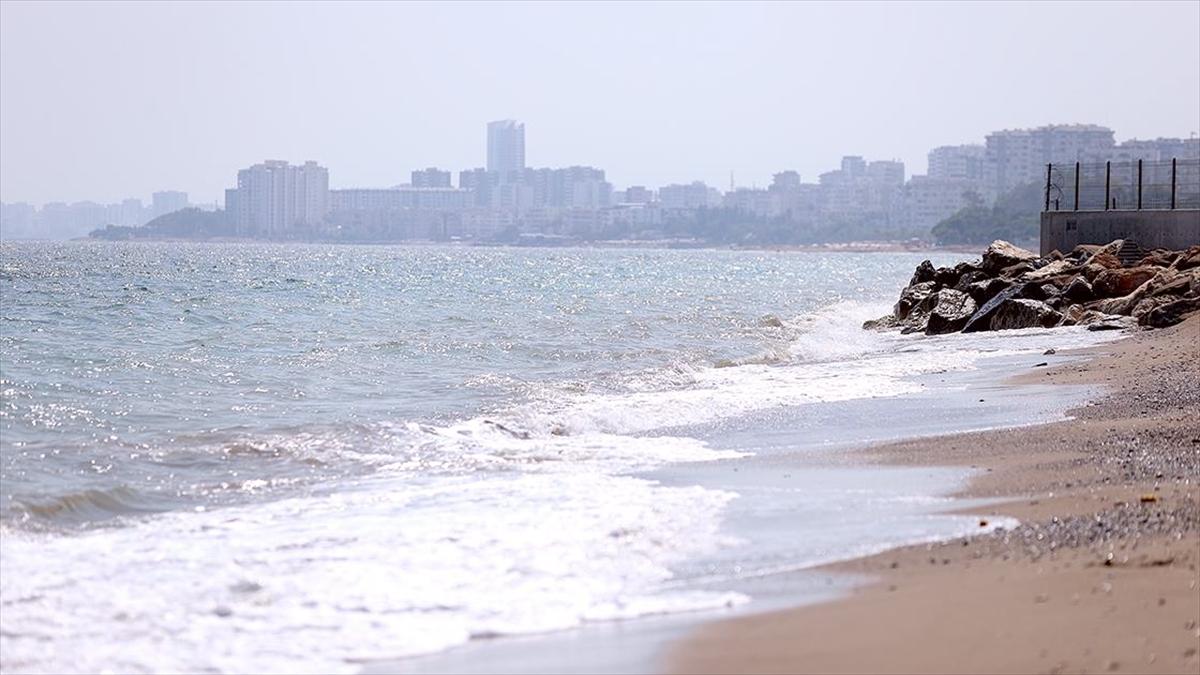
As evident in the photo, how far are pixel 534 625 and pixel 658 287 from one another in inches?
1847

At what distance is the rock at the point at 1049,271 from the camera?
27844 mm

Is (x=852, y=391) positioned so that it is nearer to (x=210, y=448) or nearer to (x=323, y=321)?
(x=210, y=448)

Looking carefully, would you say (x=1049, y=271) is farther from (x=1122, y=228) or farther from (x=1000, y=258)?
(x=1122, y=228)

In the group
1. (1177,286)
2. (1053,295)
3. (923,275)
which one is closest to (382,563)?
(1177,286)

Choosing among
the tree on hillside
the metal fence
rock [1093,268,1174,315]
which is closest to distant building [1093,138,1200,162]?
the tree on hillside

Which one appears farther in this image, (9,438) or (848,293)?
(848,293)

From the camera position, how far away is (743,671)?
502 cm

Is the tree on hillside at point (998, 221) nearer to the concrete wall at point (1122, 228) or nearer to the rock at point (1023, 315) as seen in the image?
the concrete wall at point (1122, 228)

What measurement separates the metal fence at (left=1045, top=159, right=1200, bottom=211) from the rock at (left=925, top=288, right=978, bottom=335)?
1312 cm

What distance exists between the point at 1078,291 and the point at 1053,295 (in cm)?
59

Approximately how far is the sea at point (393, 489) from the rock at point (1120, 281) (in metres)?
4.73

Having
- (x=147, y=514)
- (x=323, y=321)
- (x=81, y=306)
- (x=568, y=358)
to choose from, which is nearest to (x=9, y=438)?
(x=147, y=514)

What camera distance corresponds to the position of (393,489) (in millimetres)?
9078

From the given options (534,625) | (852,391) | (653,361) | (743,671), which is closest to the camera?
(743,671)
